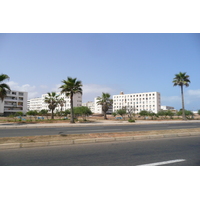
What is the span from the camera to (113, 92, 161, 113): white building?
106 m

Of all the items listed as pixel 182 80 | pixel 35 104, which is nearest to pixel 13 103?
pixel 35 104

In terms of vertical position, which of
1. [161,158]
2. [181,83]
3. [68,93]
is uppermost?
[181,83]

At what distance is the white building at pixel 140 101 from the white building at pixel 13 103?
2191 inches

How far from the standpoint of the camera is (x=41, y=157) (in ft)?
19.8

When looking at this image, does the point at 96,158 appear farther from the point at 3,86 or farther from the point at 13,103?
the point at 13,103

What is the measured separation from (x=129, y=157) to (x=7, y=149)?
5.26 metres

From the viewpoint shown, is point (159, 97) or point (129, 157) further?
point (159, 97)

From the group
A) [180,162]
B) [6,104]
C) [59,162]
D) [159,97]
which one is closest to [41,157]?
[59,162]

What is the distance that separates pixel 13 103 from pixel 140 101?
76624 mm

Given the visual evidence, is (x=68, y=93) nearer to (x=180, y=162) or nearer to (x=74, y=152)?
(x=74, y=152)

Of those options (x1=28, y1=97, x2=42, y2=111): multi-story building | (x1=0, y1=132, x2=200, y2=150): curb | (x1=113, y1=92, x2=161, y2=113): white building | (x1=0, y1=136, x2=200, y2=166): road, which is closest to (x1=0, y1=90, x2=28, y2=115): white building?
(x1=28, y1=97, x2=42, y2=111): multi-story building

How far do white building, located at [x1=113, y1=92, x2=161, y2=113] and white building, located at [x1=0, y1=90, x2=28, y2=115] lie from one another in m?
55.7

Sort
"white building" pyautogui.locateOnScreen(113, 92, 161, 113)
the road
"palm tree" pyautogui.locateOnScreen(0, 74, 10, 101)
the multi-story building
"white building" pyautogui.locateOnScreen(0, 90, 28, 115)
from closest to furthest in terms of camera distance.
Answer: the road
"palm tree" pyautogui.locateOnScreen(0, 74, 10, 101)
"white building" pyautogui.locateOnScreen(0, 90, 28, 115)
"white building" pyautogui.locateOnScreen(113, 92, 161, 113)
the multi-story building

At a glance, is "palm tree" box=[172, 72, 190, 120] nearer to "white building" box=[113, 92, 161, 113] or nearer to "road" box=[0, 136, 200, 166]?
"road" box=[0, 136, 200, 166]
